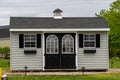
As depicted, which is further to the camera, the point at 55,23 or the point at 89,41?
the point at 55,23

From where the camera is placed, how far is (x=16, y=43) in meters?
30.0

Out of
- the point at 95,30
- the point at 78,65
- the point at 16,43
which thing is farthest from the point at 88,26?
the point at 16,43

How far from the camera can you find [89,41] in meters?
30.3

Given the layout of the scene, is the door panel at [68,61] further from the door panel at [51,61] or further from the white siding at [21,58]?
the white siding at [21,58]

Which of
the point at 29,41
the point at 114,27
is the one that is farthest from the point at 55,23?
the point at 114,27

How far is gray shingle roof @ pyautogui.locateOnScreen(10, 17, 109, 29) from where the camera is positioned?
99.8 feet

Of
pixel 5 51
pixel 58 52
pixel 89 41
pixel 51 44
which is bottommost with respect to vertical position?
pixel 58 52

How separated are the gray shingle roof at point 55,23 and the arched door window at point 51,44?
0.60 m

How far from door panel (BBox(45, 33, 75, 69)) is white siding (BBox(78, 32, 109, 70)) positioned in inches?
20.8

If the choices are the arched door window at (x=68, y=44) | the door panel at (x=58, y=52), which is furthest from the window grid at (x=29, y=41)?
the arched door window at (x=68, y=44)

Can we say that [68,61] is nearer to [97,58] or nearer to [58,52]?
[58,52]

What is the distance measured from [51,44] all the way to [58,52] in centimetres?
64

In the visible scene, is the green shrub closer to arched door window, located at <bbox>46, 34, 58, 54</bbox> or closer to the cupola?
the cupola

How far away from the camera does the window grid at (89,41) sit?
30.3 metres
